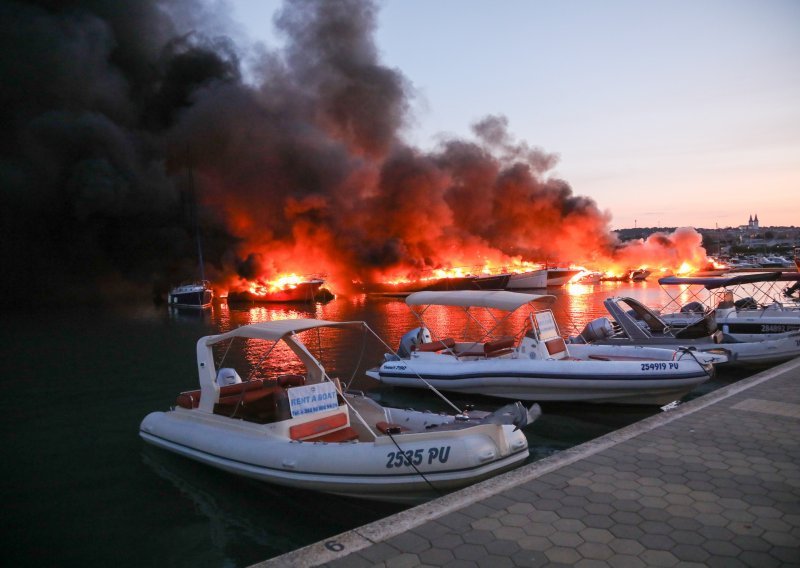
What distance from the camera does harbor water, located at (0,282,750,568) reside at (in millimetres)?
7164

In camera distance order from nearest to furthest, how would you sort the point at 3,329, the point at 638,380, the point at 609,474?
the point at 609,474 → the point at 638,380 → the point at 3,329

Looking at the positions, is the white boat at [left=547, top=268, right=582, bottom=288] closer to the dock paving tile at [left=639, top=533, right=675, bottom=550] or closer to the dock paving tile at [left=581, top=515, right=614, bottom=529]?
the dock paving tile at [left=581, top=515, right=614, bottom=529]

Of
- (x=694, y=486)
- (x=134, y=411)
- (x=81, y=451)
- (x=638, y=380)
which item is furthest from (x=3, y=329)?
(x=694, y=486)

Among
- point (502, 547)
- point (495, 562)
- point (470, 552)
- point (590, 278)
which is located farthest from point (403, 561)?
point (590, 278)

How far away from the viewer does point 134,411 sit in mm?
14156

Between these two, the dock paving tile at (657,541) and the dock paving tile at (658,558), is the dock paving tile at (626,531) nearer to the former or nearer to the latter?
the dock paving tile at (657,541)

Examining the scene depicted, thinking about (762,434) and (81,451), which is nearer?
(762,434)

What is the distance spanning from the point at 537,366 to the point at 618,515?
27.0 ft

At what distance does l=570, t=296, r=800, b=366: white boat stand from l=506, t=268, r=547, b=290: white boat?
51879mm

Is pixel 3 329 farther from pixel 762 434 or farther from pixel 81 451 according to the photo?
pixel 762 434

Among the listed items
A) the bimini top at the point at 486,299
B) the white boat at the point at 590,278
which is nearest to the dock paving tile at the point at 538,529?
the bimini top at the point at 486,299

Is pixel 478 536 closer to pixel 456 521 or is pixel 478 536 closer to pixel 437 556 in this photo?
pixel 456 521

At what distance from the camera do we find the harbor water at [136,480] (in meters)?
7.16

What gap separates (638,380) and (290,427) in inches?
310
